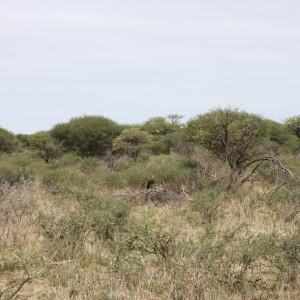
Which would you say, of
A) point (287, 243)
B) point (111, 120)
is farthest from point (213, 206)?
point (111, 120)

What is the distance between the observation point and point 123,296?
4.26 m

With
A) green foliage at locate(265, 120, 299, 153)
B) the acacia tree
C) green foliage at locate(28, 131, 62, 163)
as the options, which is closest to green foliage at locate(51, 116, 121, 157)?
green foliage at locate(28, 131, 62, 163)

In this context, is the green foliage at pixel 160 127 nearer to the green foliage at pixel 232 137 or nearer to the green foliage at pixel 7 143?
the green foliage at pixel 7 143

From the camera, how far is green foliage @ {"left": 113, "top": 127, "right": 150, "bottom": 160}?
28.0 m

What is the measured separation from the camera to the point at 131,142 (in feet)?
95.4

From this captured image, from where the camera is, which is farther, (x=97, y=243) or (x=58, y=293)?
(x=97, y=243)

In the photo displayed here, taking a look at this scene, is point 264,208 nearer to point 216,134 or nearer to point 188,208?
point 188,208

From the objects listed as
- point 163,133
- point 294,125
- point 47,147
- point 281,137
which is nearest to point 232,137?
point 47,147

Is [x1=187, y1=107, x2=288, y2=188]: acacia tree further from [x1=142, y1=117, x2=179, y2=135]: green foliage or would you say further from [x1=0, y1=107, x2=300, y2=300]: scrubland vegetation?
[x1=142, y1=117, x2=179, y2=135]: green foliage

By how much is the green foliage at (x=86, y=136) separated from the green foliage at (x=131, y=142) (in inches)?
53.4

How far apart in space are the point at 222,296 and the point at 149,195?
294 inches

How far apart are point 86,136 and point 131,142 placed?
299 cm

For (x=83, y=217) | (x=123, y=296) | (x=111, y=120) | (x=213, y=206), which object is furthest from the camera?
(x=111, y=120)

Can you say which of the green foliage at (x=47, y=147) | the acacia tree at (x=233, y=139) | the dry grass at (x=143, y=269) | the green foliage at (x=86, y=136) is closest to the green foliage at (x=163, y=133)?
the green foliage at (x=86, y=136)
